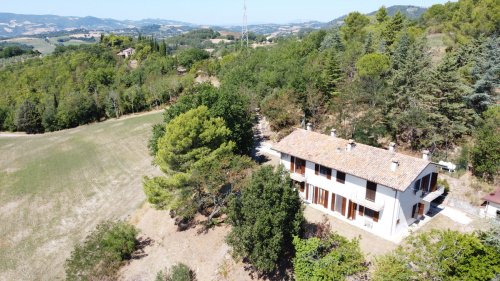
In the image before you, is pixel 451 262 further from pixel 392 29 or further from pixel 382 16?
pixel 382 16

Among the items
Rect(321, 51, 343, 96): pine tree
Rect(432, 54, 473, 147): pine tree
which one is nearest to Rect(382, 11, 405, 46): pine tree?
Rect(321, 51, 343, 96): pine tree

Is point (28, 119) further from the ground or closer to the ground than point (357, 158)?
closer to the ground

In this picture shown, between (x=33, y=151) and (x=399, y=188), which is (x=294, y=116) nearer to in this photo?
(x=399, y=188)

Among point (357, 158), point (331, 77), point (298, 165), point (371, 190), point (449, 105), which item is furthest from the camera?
point (331, 77)

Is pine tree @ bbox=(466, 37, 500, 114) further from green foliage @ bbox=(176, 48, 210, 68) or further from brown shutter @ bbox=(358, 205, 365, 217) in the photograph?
green foliage @ bbox=(176, 48, 210, 68)

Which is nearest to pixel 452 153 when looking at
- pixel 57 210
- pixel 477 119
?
pixel 477 119

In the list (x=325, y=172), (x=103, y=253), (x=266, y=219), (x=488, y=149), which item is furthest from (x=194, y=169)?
(x=488, y=149)
